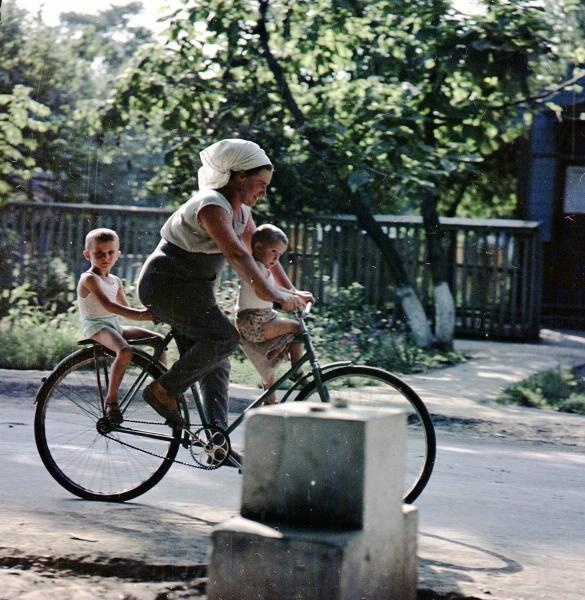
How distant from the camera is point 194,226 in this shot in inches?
211

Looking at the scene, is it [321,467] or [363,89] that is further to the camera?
[363,89]

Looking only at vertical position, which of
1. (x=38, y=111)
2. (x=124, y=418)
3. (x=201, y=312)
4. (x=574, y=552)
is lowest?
(x=574, y=552)

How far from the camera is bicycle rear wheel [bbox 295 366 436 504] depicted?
548 cm

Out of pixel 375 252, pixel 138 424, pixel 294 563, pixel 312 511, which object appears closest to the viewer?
pixel 294 563

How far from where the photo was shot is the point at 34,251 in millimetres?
15953

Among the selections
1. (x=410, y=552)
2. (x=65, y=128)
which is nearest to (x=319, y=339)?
(x=410, y=552)

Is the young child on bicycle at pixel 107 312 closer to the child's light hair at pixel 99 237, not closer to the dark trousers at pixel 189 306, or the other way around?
the child's light hair at pixel 99 237

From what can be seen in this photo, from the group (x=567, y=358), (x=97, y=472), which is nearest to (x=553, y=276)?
(x=567, y=358)

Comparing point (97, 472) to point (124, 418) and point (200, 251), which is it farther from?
point (200, 251)

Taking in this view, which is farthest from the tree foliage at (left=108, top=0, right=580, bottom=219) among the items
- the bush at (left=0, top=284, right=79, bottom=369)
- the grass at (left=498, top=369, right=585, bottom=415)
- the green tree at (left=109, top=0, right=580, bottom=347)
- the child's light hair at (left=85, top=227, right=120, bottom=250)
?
the child's light hair at (left=85, top=227, right=120, bottom=250)

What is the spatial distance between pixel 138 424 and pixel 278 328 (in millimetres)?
863

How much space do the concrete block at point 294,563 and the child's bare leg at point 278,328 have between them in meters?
1.74

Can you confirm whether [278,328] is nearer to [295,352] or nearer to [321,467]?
[295,352]

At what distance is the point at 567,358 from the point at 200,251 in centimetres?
942
